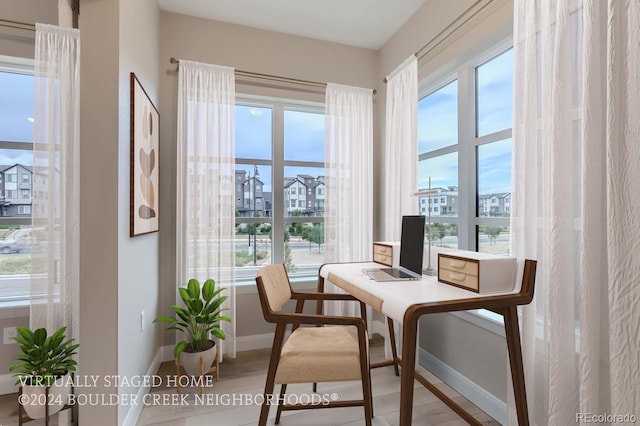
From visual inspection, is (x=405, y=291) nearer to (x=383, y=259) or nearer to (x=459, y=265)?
(x=459, y=265)

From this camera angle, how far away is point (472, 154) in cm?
209

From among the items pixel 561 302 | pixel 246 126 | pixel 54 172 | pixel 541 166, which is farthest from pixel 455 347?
pixel 54 172

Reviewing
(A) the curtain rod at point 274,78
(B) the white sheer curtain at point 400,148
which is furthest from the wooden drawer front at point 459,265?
(A) the curtain rod at point 274,78

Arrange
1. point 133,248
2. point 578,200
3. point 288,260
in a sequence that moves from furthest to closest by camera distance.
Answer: point 288,260 → point 133,248 → point 578,200

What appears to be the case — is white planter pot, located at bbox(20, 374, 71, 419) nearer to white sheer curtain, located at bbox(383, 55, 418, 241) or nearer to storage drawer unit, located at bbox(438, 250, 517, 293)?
storage drawer unit, located at bbox(438, 250, 517, 293)

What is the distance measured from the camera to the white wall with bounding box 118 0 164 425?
4.97 ft

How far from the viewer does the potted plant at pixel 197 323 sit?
2057 millimetres

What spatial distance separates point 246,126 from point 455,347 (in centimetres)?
253

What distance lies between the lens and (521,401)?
127 cm

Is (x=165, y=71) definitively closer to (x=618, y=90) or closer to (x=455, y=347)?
(x=618, y=90)

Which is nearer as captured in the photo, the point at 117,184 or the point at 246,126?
the point at 117,184

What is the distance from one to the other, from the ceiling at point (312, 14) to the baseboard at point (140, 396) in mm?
2766

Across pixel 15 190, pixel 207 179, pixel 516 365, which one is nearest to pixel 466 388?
pixel 516 365

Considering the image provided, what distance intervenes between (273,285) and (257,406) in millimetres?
882
